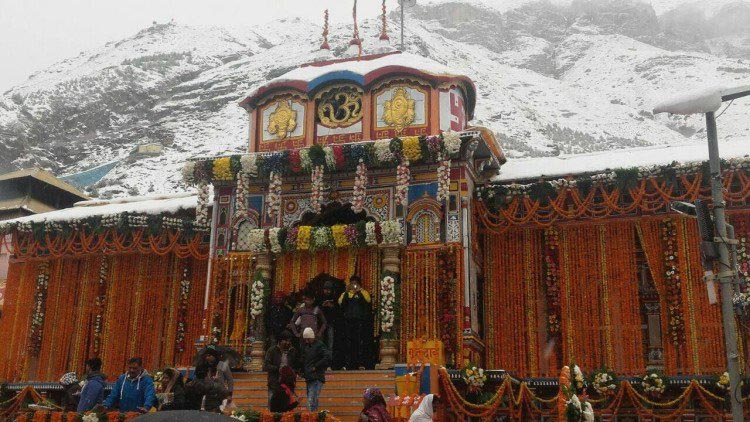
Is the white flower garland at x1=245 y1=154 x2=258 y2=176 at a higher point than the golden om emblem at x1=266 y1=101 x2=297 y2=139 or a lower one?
lower

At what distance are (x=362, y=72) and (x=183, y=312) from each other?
809 cm

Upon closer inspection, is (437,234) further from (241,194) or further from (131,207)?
(131,207)

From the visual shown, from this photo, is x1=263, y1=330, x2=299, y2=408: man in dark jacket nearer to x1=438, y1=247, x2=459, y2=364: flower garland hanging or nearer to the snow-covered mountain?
x1=438, y1=247, x2=459, y2=364: flower garland hanging

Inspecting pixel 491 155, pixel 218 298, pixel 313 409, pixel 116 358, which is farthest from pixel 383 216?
pixel 116 358

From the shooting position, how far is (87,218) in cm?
2320

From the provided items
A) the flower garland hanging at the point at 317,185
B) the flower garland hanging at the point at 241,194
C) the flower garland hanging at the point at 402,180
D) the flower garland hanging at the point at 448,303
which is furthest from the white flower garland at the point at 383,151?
the flower garland hanging at the point at 241,194

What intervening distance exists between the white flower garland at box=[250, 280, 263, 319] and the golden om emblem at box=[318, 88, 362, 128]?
431 centimetres

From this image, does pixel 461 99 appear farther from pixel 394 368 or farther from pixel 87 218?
pixel 87 218

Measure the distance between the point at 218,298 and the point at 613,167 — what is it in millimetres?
9876

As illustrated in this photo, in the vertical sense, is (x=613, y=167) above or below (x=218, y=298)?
above

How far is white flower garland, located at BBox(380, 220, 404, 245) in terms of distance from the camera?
19.4m

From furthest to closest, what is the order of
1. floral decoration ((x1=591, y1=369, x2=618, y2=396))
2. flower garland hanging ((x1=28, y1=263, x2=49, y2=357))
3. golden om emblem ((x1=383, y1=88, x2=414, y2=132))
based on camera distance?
flower garland hanging ((x1=28, y1=263, x2=49, y2=357)), golden om emblem ((x1=383, y1=88, x2=414, y2=132)), floral decoration ((x1=591, y1=369, x2=618, y2=396))

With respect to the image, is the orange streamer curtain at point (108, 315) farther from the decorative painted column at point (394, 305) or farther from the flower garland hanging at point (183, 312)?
the decorative painted column at point (394, 305)

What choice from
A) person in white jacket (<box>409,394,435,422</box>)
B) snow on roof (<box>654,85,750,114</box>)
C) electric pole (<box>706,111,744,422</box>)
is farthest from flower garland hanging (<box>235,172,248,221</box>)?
electric pole (<box>706,111,744,422</box>)
